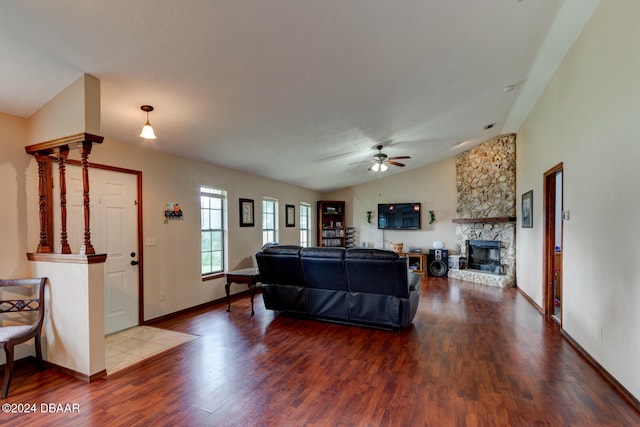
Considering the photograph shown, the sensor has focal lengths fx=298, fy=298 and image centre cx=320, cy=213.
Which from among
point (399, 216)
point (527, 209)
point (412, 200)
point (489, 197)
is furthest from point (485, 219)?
point (399, 216)

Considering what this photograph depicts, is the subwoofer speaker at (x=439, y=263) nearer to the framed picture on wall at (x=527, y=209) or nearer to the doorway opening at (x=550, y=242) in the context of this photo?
the framed picture on wall at (x=527, y=209)

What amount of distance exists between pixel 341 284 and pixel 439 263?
5.02 meters

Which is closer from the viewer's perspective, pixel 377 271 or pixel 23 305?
pixel 23 305

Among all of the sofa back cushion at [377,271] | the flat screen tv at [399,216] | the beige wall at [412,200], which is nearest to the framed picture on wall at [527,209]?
the beige wall at [412,200]

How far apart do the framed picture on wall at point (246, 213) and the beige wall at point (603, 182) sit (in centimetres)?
511

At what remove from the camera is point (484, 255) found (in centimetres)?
768

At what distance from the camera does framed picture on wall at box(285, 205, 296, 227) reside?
304 inches

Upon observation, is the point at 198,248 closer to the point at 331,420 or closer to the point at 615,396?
the point at 331,420

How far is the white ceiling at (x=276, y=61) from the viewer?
196 centimetres

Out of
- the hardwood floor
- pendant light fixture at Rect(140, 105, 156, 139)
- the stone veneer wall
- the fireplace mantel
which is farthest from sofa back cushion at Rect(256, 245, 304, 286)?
the fireplace mantel

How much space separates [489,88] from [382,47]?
2293 millimetres

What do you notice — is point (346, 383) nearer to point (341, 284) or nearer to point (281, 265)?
point (341, 284)

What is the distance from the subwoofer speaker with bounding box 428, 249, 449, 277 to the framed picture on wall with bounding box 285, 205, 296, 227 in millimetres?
3920

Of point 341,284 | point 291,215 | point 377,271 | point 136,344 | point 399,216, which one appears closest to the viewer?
point 136,344
